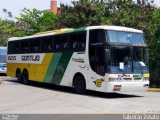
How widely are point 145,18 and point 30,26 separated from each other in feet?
63.2

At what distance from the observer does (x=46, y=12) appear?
52.1m

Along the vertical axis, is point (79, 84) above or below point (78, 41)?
below

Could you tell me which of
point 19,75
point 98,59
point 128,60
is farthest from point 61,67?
point 19,75

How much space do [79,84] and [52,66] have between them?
10.0 feet

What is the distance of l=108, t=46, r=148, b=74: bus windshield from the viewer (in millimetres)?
18250

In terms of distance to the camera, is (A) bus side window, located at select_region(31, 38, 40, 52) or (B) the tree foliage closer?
(A) bus side window, located at select_region(31, 38, 40, 52)

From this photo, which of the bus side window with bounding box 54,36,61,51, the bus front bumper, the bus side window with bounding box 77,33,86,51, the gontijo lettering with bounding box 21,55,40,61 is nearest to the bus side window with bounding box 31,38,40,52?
the gontijo lettering with bounding box 21,55,40,61

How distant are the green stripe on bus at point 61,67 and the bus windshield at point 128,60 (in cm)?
317

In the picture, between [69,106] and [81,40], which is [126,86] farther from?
[69,106]

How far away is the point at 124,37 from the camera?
19.1 meters

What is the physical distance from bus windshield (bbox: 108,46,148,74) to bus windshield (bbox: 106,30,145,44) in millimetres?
357

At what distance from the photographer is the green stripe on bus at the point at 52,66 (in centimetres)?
2222

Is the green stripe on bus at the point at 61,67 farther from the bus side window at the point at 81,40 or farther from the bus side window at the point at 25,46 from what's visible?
the bus side window at the point at 25,46

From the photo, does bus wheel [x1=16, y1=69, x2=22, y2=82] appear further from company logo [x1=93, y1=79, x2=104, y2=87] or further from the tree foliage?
company logo [x1=93, y1=79, x2=104, y2=87]
